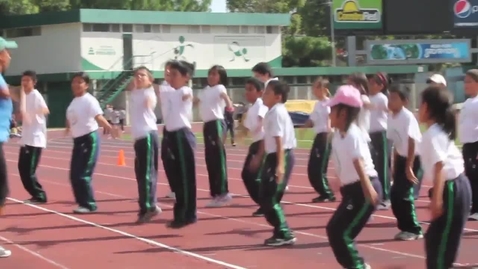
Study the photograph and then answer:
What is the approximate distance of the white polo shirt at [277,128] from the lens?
9.36 m

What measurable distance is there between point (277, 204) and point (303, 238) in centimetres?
95

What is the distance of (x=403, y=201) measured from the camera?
32.6 ft

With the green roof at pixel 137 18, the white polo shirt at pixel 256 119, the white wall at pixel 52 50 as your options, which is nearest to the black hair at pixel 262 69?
the white polo shirt at pixel 256 119

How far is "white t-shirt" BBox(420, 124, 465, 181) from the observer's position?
669cm

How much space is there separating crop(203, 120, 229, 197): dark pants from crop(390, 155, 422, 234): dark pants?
347 cm

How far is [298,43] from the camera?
76.0m

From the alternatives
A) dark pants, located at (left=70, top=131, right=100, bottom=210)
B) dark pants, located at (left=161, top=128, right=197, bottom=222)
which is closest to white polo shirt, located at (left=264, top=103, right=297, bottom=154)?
dark pants, located at (left=161, top=128, right=197, bottom=222)

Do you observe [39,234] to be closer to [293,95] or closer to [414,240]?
[414,240]

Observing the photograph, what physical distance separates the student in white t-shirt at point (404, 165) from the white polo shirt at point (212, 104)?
10.5ft

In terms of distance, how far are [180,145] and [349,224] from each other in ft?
12.1

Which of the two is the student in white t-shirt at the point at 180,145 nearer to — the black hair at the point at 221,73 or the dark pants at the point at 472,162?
the black hair at the point at 221,73

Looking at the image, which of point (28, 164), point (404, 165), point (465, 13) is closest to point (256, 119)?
point (404, 165)

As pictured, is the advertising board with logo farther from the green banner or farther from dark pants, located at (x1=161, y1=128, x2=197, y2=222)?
dark pants, located at (x1=161, y1=128, x2=197, y2=222)

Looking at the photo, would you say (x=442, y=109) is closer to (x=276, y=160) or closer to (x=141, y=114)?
(x=276, y=160)
